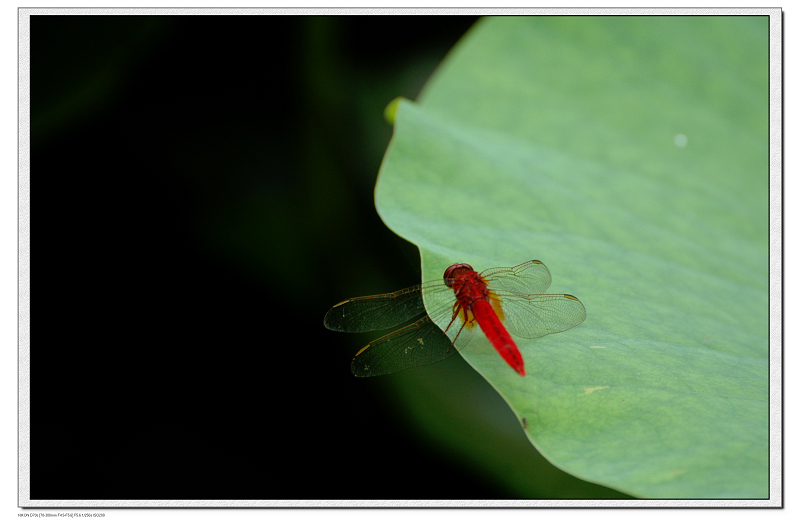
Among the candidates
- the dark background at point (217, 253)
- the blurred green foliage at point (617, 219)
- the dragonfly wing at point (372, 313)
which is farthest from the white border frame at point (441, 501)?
the dragonfly wing at point (372, 313)

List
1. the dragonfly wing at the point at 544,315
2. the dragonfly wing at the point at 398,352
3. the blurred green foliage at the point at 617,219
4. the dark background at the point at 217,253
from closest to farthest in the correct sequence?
the blurred green foliage at the point at 617,219, the dragonfly wing at the point at 544,315, the dragonfly wing at the point at 398,352, the dark background at the point at 217,253

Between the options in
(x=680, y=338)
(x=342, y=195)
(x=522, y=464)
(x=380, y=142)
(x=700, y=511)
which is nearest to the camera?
(x=700, y=511)

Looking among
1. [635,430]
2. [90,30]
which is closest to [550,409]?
[635,430]

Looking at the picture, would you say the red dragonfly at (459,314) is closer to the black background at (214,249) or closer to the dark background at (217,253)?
the black background at (214,249)

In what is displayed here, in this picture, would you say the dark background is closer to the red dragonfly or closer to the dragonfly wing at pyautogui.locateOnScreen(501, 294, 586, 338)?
the red dragonfly

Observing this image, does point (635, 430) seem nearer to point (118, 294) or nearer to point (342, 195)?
point (342, 195)

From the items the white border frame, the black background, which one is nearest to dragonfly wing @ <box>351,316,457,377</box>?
the black background
